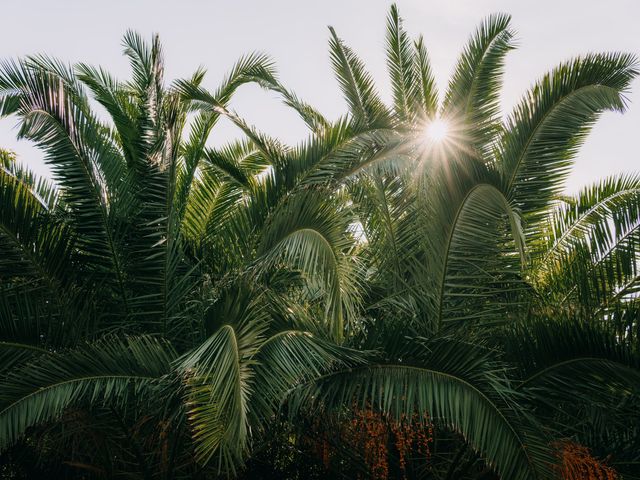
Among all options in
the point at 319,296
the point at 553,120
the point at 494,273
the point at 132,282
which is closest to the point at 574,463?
the point at 494,273

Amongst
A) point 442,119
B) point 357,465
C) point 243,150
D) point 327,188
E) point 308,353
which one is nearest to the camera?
point 308,353

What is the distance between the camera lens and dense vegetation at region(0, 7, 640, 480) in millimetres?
6051

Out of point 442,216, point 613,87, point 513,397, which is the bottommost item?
point 513,397

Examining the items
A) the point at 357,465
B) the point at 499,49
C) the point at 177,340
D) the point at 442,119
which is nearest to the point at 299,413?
the point at 357,465

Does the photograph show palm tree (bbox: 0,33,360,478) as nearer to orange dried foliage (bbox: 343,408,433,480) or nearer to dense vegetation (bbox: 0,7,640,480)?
dense vegetation (bbox: 0,7,640,480)

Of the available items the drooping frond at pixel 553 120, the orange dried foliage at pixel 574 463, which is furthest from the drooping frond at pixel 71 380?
the drooping frond at pixel 553 120

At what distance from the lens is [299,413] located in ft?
24.5

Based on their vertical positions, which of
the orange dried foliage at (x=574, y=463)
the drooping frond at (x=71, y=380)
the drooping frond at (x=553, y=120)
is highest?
the drooping frond at (x=553, y=120)

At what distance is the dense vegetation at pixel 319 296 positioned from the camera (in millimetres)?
6051

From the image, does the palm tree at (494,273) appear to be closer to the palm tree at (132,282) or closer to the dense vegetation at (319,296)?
the dense vegetation at (319,296)

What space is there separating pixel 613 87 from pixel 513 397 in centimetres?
347

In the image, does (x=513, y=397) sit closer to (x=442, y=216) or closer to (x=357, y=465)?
(x=442, y=216)

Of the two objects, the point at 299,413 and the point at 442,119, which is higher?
the point at 442,119

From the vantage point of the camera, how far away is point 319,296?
7.72 metres
